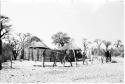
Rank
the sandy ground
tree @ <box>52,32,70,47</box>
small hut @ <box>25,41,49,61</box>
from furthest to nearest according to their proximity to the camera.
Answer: tree @ <box>52,32,70,47</box> < small hut @ <box>25,41,49,61</box> < the sandy ground

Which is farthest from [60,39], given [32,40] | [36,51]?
[36,51]

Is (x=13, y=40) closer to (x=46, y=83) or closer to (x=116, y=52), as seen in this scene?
(x=116, y=52)

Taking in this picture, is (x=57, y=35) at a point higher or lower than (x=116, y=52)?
higher

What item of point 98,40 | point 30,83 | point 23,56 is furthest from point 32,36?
point 30,83

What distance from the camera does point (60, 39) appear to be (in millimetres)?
79688

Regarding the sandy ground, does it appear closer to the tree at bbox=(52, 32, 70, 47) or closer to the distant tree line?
the distant tree line

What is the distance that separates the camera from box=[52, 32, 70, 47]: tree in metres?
79.4

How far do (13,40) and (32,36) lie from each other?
7.42 meters

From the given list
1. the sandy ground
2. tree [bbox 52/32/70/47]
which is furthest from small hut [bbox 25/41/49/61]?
tree [bbox 52/32/70/47]

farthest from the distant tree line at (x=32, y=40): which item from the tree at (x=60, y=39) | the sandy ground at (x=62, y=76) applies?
the sandy ground at (x=62, y=76)

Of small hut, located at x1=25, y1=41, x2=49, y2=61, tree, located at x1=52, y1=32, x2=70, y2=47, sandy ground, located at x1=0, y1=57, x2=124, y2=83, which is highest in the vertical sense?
→ tree, located at x1=52, y1=32, x2=70, y2=47

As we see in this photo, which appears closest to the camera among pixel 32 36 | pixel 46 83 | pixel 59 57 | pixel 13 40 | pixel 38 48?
pixel 46 83

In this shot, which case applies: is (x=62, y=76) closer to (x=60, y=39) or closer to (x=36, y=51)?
(x=36, y=51)

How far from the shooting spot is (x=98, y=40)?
7975 cm
